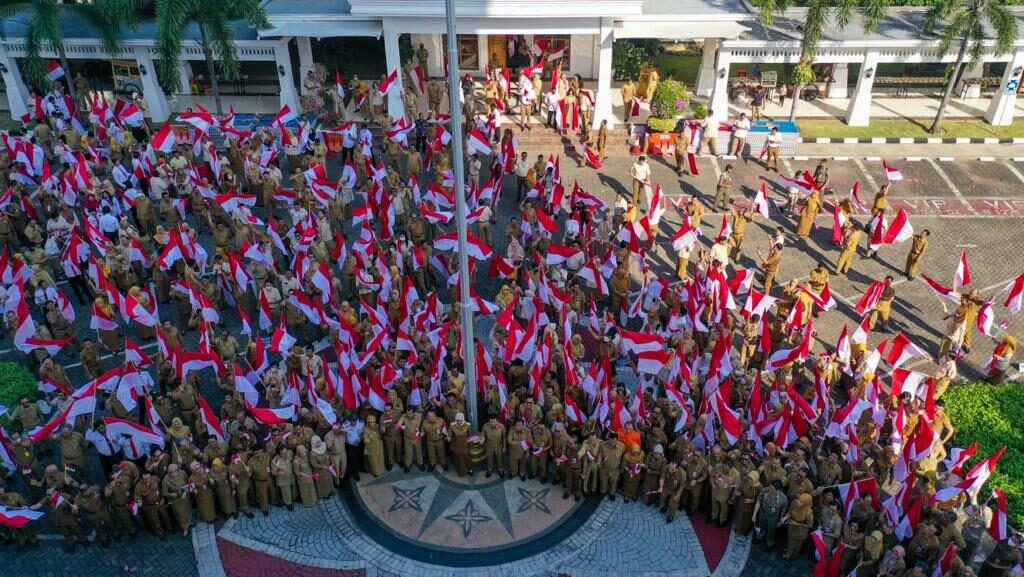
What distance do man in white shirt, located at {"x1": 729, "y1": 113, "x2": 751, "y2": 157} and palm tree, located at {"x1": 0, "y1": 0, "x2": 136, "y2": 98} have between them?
64.2 ft

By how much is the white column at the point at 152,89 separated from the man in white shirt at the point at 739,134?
64.6 feet

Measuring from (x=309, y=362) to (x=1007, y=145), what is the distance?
25008 mm

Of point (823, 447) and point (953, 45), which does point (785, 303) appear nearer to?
point (823, 447)

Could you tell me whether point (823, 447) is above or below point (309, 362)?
below

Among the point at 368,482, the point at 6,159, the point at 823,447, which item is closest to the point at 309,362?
the point at 368,482

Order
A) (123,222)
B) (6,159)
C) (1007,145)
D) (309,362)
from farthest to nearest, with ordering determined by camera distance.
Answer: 1. (1007,145)
2. (6,159)
3. (123,222)
4. (309,362)

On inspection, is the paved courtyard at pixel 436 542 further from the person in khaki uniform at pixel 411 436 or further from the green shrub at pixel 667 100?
the green shrub at pixel 667 100

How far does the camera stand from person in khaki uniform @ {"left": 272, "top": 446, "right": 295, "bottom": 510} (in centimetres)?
1476

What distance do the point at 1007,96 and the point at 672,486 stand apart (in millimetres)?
23047

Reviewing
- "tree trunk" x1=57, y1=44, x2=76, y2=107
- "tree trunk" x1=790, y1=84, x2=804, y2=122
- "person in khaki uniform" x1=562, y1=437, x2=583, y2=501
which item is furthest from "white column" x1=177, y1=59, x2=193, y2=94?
"person in khaki uniform" x1=562, y1=437, x2=583, y2=501

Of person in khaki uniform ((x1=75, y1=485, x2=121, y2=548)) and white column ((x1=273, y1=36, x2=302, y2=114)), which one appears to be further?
white column ((x1=273, y1=36, x2=302, y2=114))

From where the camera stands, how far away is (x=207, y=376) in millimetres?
18531

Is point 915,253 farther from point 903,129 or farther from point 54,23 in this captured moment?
point 54,23

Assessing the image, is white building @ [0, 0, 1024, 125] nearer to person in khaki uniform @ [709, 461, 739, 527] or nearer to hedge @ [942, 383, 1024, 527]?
hedge @ [942, 383, 1024, 527]
